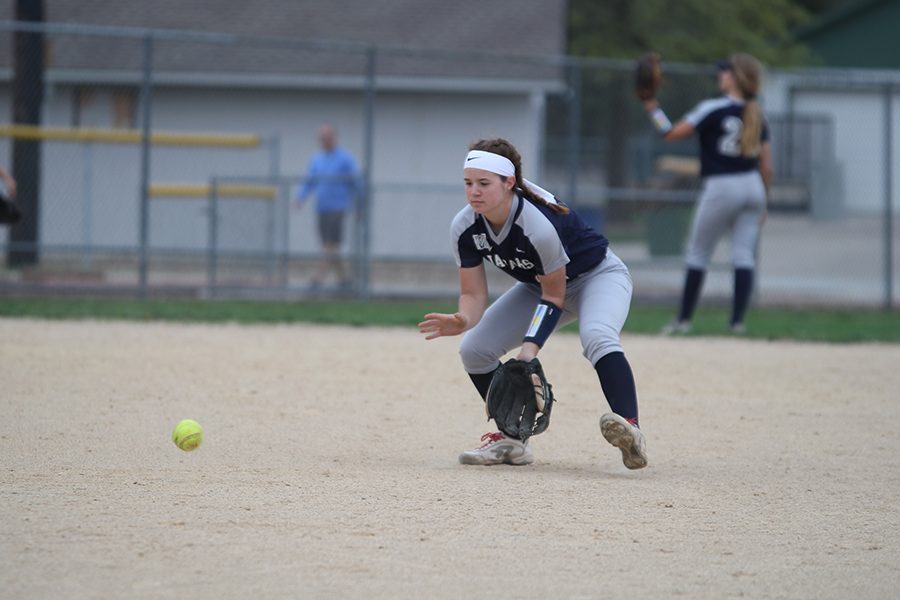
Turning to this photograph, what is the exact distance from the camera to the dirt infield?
12.9ft

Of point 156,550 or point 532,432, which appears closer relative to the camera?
point 156,550

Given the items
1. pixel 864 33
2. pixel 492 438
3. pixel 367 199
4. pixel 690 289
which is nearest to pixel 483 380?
pixel 492 438

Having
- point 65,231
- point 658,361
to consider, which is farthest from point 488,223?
point 65,231

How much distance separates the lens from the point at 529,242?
17.8ft

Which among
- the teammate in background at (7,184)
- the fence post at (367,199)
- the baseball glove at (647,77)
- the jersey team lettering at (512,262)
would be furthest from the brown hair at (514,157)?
the fence post at (367,199)

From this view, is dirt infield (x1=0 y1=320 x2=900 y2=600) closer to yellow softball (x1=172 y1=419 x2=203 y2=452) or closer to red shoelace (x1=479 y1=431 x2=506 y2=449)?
yellow softball (x1=172 y1=419 x2=203 y2=452)

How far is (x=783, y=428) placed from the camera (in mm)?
6965

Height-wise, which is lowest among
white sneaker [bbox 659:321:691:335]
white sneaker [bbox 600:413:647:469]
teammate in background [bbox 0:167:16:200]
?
white sneaker [bbox 600:413:647:469]

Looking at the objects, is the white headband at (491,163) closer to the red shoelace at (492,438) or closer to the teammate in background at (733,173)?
the red shoelace at (492,438)

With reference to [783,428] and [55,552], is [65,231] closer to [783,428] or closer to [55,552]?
[783,428]

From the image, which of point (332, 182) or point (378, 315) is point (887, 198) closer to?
point (378, 315)

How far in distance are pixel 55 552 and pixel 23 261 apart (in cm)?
1123

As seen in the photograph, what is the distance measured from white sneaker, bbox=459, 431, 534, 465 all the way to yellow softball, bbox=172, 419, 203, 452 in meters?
1.19

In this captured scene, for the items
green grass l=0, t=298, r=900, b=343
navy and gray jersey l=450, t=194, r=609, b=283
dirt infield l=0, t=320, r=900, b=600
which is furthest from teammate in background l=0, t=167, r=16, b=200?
navy and gray jersey l=450, t=194, r=609, b=283
